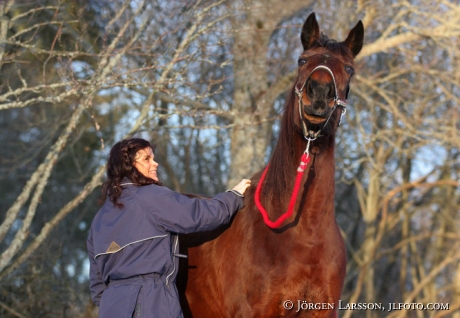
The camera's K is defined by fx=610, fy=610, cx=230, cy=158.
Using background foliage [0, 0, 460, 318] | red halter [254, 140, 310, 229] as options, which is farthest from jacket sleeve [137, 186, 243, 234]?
background foliage [0, 0, 460, 318]

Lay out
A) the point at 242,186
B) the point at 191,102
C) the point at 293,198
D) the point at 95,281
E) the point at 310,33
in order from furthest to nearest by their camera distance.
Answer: the point at 191,102 → the point at 242,186 → the point at 310,33 → the point at 95,281 → the point at 293,198

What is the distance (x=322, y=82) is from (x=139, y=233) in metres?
1.37

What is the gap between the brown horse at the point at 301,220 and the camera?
3.63 m

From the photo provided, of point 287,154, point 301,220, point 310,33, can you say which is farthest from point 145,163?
point 310,33

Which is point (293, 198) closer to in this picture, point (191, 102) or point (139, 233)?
point (139, 233)

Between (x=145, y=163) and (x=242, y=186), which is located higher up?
(x=145, y=163)

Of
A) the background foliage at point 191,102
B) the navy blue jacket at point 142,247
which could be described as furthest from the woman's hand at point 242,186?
the background foliage at point 191,102

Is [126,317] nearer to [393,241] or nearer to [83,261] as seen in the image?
[83,261]

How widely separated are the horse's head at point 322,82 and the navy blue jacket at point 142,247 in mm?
872

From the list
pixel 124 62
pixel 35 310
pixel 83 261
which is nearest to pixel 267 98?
pixel 124 62

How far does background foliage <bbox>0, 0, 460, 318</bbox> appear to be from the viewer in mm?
6605

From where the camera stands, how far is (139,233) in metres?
3.56

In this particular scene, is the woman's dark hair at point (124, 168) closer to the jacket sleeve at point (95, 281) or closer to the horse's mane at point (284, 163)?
the jacket sleeve at point (95, 281)

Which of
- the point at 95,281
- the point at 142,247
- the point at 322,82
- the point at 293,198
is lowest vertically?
the point at 95,281
